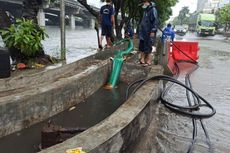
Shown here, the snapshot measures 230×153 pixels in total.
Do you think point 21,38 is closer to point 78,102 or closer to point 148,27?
point 78,102

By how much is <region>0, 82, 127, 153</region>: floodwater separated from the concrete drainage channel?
113mm

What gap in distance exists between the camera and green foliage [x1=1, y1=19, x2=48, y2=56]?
7.59 meters

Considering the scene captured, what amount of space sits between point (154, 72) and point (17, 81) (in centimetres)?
312

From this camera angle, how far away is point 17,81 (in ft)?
20.4

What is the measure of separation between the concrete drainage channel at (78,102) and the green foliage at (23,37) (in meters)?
0.94

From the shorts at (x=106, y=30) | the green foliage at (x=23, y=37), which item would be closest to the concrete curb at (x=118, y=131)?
the green foliage at (x=23, y=37)

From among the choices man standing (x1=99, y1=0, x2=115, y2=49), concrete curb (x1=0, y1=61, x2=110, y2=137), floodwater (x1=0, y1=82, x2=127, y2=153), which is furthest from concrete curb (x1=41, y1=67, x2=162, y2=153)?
man standing (x1=99, y1=0, x2=115, y2=49)

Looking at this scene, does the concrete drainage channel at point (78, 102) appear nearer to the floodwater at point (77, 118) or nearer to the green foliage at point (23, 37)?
the floodwater at point (77, 118)

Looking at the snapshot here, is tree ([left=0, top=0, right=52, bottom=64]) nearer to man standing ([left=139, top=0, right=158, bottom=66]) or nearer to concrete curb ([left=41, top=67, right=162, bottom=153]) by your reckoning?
man standing ([left=139, top=0, right=158, bottom=66])

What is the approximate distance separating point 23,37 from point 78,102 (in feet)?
7.25

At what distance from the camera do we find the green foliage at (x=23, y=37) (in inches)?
299

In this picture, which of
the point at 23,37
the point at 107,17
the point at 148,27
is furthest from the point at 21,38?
the point at 107,17

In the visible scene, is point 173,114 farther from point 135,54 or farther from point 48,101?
point 135,54

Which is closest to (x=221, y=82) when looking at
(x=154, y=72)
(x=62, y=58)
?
(x=154, y=72)
